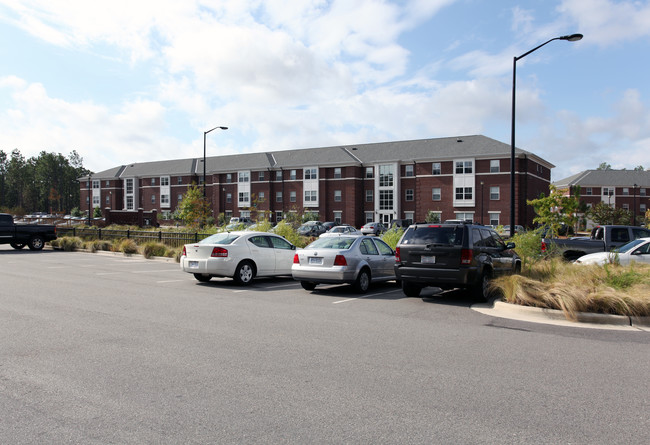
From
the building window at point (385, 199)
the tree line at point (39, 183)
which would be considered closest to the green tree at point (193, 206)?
the building window at point (385, 199)

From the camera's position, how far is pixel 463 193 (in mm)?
60500

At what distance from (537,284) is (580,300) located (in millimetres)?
1242

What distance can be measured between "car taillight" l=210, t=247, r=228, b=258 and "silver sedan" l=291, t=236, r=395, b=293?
6.62 ft

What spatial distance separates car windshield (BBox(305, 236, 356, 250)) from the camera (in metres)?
12.4

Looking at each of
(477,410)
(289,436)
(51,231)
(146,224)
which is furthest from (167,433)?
(146,224)

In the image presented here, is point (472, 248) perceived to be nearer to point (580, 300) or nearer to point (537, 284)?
point (537, 284)

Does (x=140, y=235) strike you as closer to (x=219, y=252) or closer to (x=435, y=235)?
(x=219, y=252)

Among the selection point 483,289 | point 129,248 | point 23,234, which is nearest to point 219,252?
point 483,289

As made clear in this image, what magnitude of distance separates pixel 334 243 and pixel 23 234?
69.7ft

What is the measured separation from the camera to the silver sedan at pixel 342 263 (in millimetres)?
11914

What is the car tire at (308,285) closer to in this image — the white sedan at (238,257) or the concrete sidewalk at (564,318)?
the white sedan at (238,257)

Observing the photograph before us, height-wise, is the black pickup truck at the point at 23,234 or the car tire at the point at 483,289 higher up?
the black pickup truck at the point at 23,234


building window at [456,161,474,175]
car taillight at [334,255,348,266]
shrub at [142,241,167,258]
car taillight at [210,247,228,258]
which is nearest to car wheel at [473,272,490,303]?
car taillight at [334,255,348,266]

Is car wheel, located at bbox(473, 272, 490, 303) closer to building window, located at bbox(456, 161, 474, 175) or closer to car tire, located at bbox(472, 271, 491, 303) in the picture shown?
car tire, located at bbox(472, 271, 491, 303)
